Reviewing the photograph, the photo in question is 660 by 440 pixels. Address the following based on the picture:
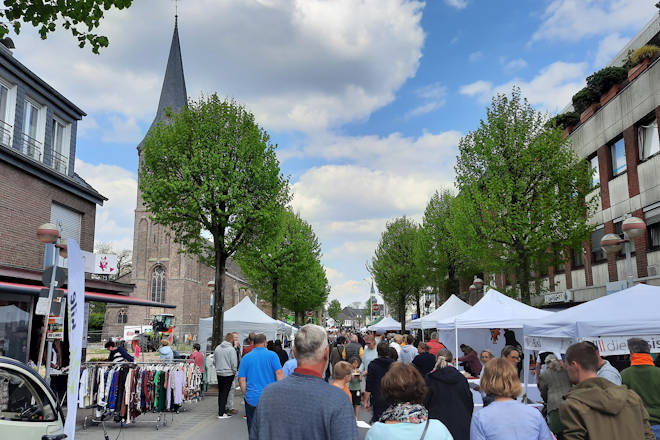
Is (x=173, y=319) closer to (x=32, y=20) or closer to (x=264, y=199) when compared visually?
(x=264, y=199)

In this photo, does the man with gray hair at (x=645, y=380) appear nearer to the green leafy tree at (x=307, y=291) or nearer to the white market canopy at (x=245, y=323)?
the white market canopy at (x=245, y=323)

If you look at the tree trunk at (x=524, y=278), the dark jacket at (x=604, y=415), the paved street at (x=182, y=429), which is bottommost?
the paved street at (x=182, y=429)

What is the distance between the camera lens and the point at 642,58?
66.0ft

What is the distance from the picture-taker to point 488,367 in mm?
4152

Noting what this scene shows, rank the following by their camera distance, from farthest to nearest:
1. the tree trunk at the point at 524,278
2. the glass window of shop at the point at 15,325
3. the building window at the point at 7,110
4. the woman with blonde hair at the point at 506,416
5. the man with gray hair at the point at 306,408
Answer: the tree trunk at the point at 524,278 < the building window at the point at 7,110 < the glass window of shop at the point at 15,325 < the woman with blonde hair at the point at 506,416 < the man with gray hair at the point at 306,408

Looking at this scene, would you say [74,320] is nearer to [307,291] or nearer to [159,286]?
[307,291]

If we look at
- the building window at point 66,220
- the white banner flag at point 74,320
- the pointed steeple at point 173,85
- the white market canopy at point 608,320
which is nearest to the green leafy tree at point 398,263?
the building window at point 66,220

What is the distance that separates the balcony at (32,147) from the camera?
1884 centimetres

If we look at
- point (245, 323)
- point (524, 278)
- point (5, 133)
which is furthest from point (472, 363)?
point (5, 133)

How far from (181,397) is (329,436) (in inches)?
374

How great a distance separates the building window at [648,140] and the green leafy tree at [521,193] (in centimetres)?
258

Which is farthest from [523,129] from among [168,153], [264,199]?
[168,153]

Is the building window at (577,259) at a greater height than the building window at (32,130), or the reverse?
the building window at (32,130)

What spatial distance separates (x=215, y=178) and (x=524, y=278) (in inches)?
501
